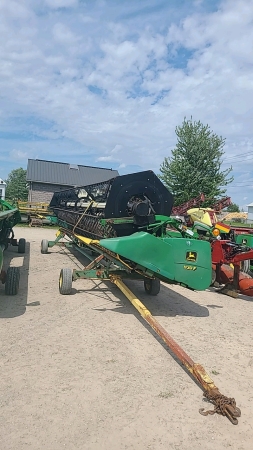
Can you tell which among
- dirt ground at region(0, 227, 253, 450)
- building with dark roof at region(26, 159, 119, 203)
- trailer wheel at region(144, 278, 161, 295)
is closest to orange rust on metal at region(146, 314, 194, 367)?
dirt ground at region(0, 227, 253, 450)

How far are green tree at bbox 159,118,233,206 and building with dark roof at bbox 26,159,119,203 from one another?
9908 mm

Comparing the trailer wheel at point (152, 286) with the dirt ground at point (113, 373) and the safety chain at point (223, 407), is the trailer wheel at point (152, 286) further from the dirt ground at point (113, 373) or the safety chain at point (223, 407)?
the safety chain at point (223, 407)

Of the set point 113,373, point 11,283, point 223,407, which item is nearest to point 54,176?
point 11,283

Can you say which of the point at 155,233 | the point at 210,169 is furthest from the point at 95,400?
the point at 210,169

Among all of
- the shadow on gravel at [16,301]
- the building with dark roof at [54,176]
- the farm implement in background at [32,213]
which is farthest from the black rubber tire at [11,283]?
the building with dark roof at [54,176]

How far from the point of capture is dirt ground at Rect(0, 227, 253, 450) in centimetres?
279

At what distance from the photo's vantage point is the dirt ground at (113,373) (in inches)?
110

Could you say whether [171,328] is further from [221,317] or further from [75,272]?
[75,272]

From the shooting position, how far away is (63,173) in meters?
33.5

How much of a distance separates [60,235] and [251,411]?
9002mm

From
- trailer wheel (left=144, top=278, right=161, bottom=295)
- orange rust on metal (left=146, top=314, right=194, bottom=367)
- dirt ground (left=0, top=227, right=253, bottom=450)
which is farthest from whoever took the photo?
trailer wheel (left=144, top=278, right=161, bottom=295)

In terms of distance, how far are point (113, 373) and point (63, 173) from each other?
3087 cm

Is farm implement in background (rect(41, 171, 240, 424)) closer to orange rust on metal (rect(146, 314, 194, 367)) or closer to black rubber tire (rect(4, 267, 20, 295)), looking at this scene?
orange rust on metal (rect(146, 314, 194, 367))

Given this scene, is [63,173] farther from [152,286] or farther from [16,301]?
[16,301]
